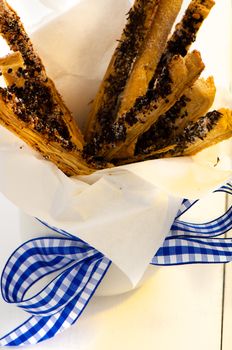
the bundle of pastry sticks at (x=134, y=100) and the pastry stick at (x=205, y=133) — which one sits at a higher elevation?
the bundle of pastry sticks at (x=134, y=100)

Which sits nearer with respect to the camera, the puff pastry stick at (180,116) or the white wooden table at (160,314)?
the puff pastry stick at (180,116)

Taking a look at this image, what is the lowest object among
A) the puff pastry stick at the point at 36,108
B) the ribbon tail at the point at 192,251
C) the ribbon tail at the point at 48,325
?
the ribbon tail at the point at 48,325

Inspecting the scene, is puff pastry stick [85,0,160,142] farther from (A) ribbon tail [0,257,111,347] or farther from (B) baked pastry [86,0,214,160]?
(A) ribbon tail [0,257,111,347]

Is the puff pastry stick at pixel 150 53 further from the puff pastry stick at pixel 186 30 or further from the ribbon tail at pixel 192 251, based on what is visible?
the ribbon tail at pixel 192 251

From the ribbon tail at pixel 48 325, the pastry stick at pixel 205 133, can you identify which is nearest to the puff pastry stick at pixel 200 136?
the pastry stick at pixel 205 133

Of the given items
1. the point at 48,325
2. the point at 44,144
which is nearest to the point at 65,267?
the point at 48,325

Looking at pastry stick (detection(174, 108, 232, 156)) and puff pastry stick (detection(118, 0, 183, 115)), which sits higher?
puff pastry stick (detection(118, 0, 183, 115))

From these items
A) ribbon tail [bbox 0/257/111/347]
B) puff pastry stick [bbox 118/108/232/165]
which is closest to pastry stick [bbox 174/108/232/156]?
puff pastry stick [bbox 118/108/232/165]

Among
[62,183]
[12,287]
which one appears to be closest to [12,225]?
[12,287]
